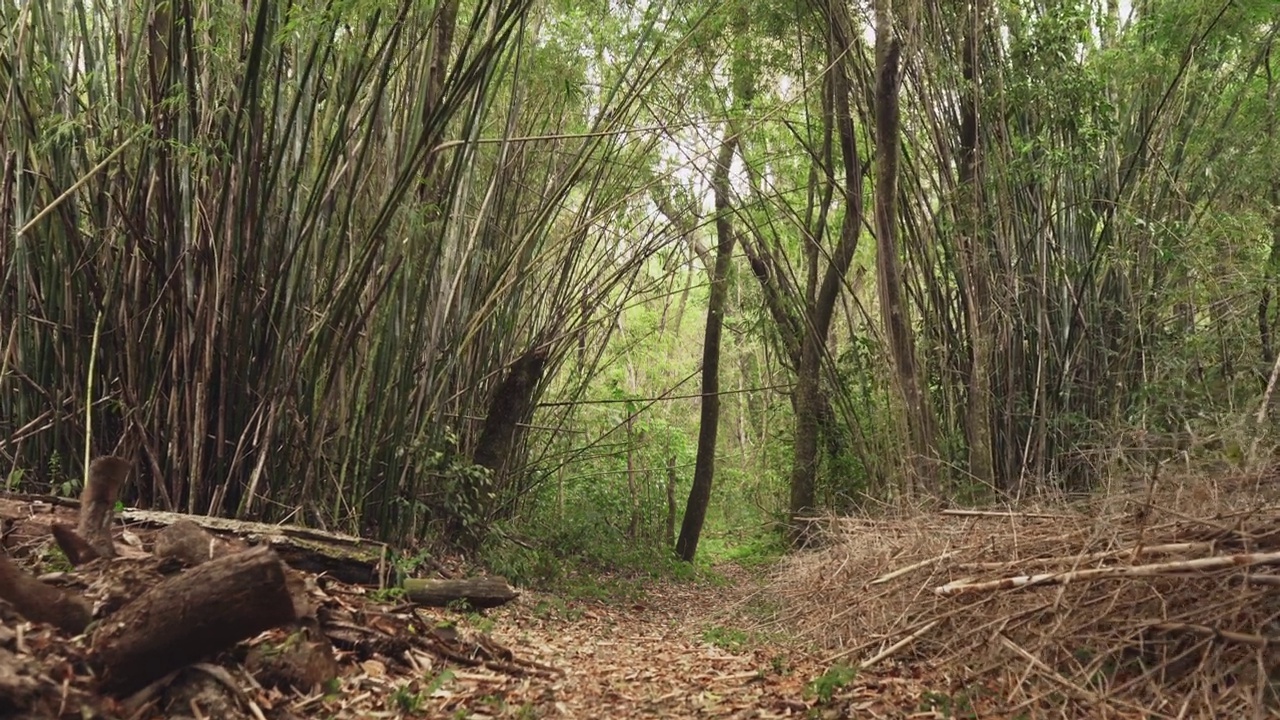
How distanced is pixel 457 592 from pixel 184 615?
156 cm

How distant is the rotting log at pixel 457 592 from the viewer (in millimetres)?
3111

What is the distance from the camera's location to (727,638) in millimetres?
3783

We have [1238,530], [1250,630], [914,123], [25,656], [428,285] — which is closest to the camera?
[25,656]

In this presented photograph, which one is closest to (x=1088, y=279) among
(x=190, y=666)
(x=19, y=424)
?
(x=190, y=666)

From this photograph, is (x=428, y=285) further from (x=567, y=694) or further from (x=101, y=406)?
(x=567, y=694)

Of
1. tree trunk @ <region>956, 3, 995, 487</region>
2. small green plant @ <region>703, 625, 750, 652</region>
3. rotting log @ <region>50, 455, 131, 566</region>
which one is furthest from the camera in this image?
tree trunk @ <region>956, 3, 995, 487</region>

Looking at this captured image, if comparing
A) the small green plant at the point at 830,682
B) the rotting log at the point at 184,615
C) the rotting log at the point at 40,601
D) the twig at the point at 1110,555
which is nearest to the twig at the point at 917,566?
the twig at the point at 1110,555

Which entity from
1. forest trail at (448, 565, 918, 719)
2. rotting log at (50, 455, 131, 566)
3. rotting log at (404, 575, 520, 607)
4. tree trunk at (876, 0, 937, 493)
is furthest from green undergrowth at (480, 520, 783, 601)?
rotting log at (50, 455, 131, 566)

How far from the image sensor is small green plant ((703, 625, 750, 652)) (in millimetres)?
3561

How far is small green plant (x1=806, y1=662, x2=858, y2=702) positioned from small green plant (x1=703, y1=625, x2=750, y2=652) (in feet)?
2.93

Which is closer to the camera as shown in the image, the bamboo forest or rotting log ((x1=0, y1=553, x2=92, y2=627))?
rotting log ((x1=0, y1=553, x2=92, y2=627))

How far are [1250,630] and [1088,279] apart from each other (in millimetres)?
2993

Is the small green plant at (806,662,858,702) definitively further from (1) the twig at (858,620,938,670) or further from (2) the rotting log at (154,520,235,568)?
(2) the rotting log at (154,520,235,568)

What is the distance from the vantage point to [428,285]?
3.88m
